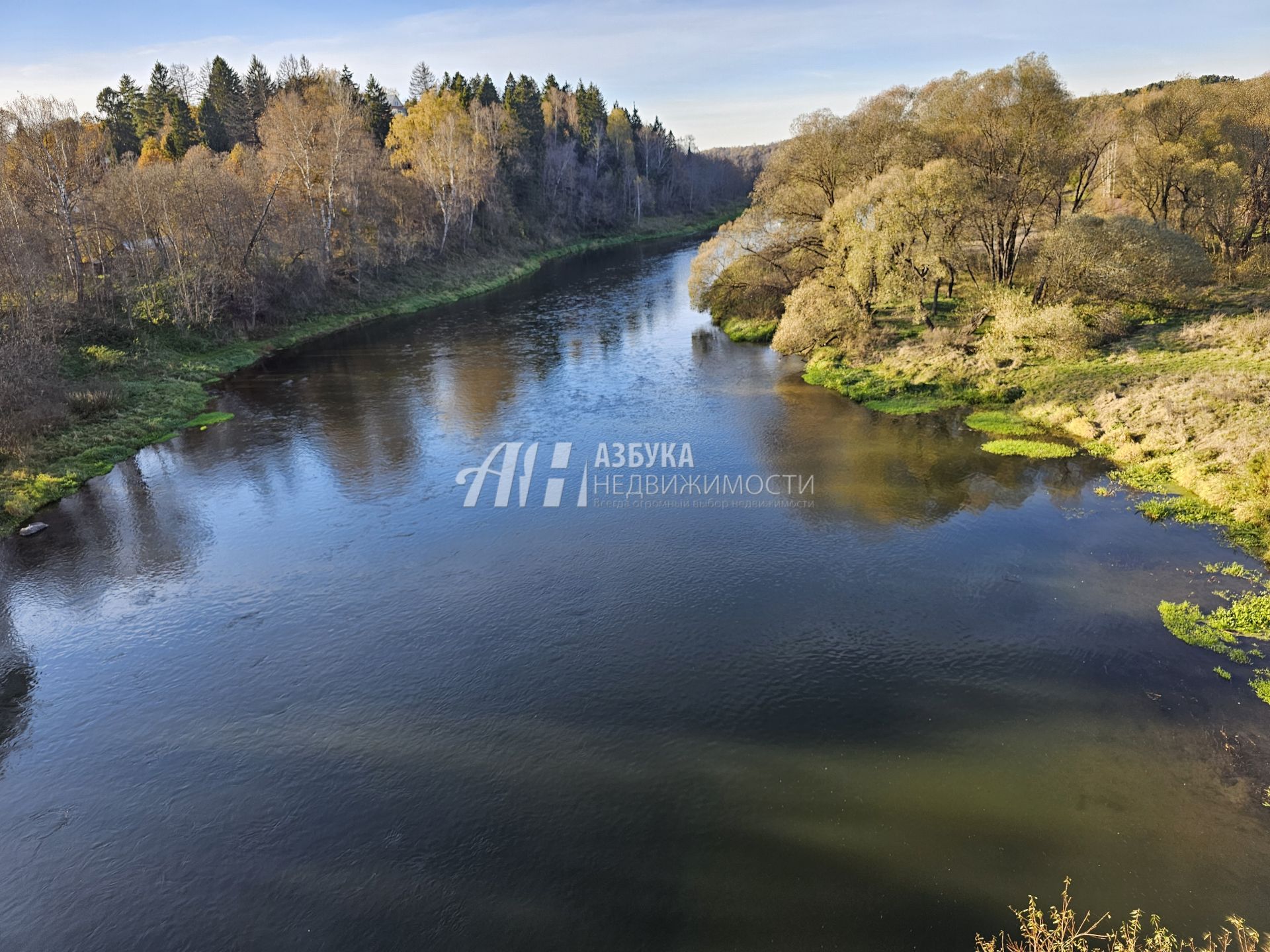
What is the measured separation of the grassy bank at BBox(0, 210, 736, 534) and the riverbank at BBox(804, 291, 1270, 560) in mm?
32517

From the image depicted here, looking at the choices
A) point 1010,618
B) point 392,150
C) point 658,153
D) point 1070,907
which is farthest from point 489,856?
point 658,153

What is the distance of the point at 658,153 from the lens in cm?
13638

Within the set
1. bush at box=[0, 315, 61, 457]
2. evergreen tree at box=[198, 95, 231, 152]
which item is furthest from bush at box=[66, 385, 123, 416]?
evergreen tree at box=[198, 95, 231, 152]

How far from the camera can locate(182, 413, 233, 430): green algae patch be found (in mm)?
33844

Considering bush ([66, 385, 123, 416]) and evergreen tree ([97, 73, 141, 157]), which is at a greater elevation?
evergreen tree ([97, 73, 141, 157])

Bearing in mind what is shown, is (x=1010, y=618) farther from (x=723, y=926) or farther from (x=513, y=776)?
(x=513, y=776)

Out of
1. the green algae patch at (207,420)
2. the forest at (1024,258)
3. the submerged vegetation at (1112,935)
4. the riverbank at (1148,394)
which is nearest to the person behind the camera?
the submerged vegetation at (1112,935)

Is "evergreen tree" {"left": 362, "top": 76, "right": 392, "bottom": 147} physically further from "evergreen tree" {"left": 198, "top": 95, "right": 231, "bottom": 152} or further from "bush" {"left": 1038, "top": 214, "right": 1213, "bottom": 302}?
"bush" {"left": 1038, "top": 214, "right": 1213, "bottom": 302}

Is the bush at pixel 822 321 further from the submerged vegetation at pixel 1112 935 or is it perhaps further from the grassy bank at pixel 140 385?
the submerged vegetation at pixel 1112 935

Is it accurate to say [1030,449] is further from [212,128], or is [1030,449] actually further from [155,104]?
[155,104]

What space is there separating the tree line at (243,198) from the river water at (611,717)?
55.7ft

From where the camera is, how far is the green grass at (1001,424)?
29172mm

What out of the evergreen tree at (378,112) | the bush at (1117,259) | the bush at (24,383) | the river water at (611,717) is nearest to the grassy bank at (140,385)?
the bush at (24,383)

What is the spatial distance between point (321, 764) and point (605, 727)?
5502mm
